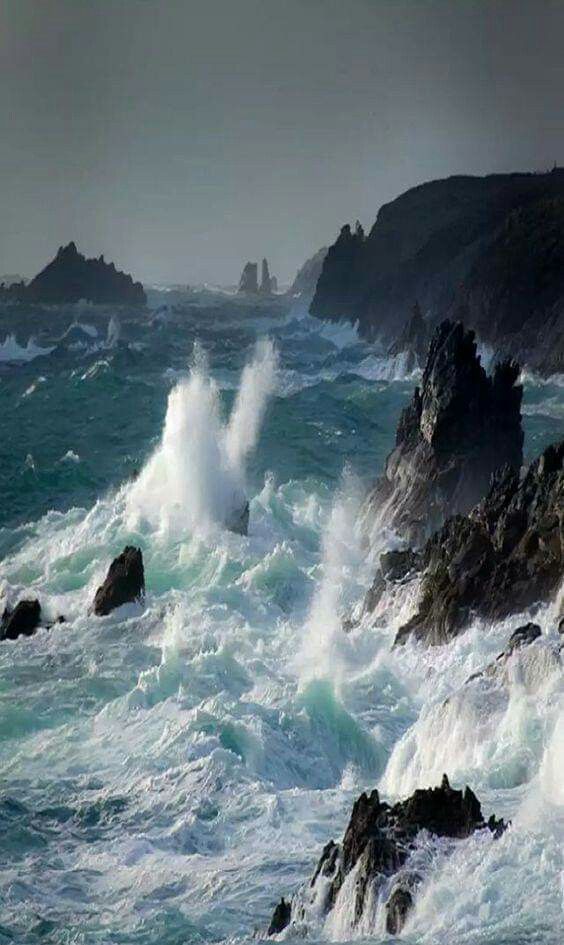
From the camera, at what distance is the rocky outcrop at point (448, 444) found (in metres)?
51.1

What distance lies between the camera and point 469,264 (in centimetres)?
13325

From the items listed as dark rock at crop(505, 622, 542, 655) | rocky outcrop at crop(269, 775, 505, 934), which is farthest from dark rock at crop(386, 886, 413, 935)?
dark rock at crop(505, 622, 542, 655)

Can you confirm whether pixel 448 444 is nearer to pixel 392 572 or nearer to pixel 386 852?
pixel 392 572

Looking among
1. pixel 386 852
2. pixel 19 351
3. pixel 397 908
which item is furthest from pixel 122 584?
pixel 19 351

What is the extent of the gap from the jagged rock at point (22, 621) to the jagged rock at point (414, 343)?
69.2 metres

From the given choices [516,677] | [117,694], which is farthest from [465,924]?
[117,694]

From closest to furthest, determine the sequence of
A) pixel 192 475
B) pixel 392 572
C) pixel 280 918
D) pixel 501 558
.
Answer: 1. pixel 280 918
2. pixel 501 558
3. pixel 392 572
4. pixel 192 475

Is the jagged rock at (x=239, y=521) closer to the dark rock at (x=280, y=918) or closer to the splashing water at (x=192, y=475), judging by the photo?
the splashing water at (x=192, y=475)

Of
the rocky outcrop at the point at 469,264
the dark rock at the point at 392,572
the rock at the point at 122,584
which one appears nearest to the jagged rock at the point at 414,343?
the rocky outcrop at the point at 469,264

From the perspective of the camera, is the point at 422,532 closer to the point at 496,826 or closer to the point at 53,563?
the point at 53,563

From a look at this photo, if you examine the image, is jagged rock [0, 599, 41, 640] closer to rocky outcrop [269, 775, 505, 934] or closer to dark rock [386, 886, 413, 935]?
rocky outcrop [269, 775, 505, 934]

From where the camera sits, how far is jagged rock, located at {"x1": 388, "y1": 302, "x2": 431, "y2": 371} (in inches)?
4382

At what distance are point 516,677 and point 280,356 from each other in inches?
4058

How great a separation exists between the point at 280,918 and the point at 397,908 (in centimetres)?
240
